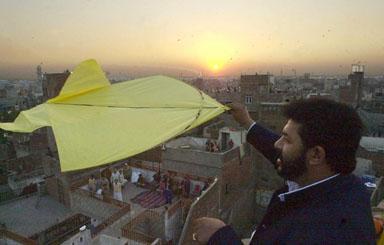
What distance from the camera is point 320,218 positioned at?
61.3 inches

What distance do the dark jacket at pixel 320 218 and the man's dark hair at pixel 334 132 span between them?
0.34 feet

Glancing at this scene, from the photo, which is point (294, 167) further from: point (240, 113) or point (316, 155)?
point (240, 113)

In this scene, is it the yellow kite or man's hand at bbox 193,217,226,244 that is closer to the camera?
man's hand at bbox 193,217,226,244

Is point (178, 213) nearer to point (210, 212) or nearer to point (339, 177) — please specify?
point (210, 212)

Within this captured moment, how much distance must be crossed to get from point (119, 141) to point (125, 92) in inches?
47.7

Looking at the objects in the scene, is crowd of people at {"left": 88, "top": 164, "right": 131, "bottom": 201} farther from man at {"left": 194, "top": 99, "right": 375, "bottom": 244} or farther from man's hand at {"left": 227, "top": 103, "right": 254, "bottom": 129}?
man at {"left": 194, "top": 99, "right": 375, "bottom": 244}

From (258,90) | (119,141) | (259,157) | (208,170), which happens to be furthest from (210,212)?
(258,90)

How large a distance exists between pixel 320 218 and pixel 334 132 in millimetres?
512

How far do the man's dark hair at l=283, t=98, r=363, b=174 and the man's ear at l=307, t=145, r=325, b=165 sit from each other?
0.06 feet

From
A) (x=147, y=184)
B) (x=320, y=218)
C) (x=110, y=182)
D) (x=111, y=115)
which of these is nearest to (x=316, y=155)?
(x=320, y=218)

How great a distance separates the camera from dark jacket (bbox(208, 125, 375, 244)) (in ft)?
4.95

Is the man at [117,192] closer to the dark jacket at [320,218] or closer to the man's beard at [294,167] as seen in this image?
the dark jacket at [320,218]

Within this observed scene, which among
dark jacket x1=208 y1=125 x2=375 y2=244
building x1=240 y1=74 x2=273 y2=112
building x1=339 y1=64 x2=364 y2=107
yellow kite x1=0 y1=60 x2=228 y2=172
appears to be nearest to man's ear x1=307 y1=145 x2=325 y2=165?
Answer: dark jacket x1=208 y1=125 x2=375 y2=244

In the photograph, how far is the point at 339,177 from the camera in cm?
174
